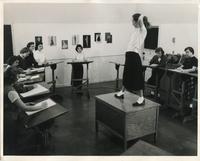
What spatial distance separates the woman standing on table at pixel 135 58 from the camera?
1875mm

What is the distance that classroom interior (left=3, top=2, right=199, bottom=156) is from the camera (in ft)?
5.85

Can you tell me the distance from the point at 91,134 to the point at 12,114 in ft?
2.34

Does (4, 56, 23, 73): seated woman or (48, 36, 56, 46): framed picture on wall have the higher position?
(48, 36, 56, 46): framed picture on wall

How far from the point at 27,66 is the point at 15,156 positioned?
0.55 meters

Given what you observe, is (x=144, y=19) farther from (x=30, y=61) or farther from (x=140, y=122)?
(x=140, y=122)

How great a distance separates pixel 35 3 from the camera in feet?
5.76

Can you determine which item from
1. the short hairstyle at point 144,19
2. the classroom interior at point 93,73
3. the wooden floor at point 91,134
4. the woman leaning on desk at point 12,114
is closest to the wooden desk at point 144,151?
the classroom interior at point 93,73

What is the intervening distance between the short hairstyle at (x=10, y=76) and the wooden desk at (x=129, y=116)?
2.15 ft

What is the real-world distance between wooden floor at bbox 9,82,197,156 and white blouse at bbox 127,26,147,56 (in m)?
0.32

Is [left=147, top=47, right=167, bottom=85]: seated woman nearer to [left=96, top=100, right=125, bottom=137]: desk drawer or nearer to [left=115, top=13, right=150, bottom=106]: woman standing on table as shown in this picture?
[left=115, top=13, right=150, bottom=106]: woman standing on table

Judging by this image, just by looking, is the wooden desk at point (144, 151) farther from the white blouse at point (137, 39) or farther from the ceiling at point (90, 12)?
the ceiling at point (90, 12)

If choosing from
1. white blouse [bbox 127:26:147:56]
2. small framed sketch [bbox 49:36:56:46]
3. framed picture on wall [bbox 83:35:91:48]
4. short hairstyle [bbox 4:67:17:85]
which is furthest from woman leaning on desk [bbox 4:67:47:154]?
white blouse [bbox 127:26:147:56]

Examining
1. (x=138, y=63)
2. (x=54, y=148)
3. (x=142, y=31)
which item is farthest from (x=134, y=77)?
(x=54, y=148)

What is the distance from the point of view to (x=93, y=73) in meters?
2.04
